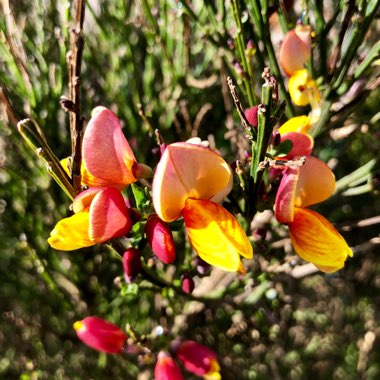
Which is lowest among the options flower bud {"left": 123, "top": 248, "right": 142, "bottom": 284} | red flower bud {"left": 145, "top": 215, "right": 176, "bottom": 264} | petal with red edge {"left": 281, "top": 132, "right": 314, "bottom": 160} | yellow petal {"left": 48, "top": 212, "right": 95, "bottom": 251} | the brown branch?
flower bud {"left": 123, "top": 248, "right": 142, "bottom": 284}

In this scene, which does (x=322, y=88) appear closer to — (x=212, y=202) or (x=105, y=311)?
(x=212, y=202)

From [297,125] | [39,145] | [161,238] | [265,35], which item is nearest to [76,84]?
[39,145]

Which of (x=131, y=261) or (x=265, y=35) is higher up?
(x=265, y=35)

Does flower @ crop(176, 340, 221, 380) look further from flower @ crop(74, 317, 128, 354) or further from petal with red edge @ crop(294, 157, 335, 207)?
petal with red edge @ crop(294, 157, 335, 207)

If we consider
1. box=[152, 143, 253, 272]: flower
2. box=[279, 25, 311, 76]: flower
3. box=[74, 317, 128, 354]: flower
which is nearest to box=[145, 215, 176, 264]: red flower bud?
box=[152, 143, 253, 272]: flower

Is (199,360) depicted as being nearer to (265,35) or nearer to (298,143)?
(298,143)
